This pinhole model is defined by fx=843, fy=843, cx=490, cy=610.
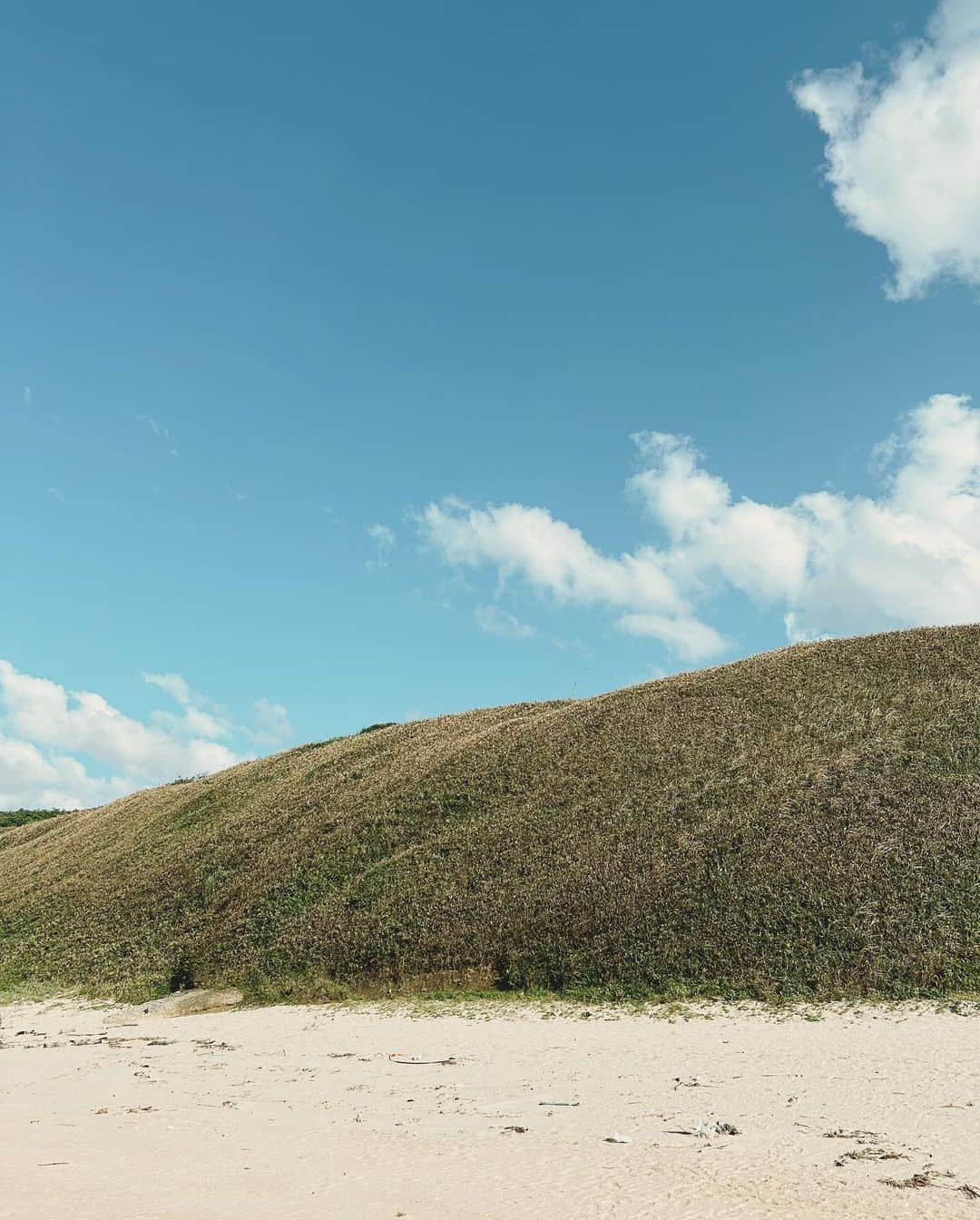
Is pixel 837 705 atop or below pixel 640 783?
atop

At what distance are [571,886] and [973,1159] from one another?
46.9 ft

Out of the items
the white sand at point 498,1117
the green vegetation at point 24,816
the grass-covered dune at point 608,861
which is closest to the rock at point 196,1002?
the grass-covered dune at point 608,861

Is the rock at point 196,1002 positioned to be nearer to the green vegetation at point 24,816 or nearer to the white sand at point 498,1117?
the white sand at point 498,1117

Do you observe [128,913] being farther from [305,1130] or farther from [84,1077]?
[305,1130]

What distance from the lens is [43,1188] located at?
8.17m

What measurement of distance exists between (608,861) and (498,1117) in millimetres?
13146

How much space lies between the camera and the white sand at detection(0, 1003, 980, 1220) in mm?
8039

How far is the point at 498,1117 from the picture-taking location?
11.1m

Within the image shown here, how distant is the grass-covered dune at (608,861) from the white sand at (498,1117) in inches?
89.4

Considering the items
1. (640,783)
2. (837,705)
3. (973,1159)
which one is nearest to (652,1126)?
(973,1159)

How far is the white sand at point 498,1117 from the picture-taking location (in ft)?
26.4

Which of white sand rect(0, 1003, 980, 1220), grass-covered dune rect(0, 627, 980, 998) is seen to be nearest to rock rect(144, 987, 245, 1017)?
grass-covered dune rect(0, 627, 980, 998)

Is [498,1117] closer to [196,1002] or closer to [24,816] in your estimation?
[196,1002]

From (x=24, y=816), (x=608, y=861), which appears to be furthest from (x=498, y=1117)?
(x=24, y=816)
